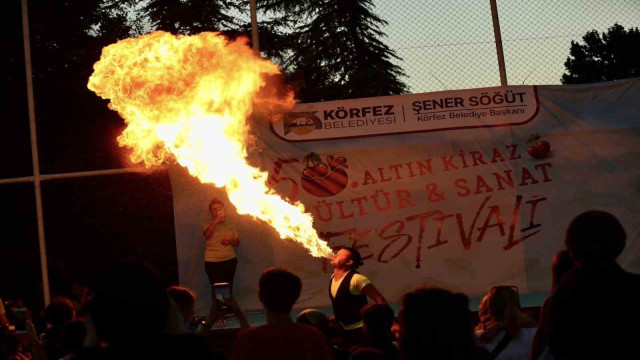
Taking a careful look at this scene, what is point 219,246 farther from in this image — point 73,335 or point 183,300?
point 73,335

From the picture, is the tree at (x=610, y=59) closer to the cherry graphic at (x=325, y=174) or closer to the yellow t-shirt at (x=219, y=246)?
the cherry graphic at (x=325, y=174)

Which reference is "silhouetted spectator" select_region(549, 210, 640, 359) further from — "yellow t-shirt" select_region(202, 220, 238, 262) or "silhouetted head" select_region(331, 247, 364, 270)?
"yellow t-shirt" select_region(202, 220, 238, 262)

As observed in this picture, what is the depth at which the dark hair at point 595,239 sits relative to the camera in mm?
3273

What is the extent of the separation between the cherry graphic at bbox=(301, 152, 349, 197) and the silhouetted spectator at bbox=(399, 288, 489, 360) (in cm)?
679

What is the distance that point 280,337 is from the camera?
148 inches

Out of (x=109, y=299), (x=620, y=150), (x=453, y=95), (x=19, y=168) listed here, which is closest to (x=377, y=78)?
(x=453, y=95)

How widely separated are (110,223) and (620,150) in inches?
332

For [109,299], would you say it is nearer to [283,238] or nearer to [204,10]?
[283,238]

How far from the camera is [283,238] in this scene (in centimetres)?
948

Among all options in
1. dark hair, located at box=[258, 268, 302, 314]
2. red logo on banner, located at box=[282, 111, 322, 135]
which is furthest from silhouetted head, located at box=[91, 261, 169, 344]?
red logo on banner, located at box=[282, 111, 322, 135]

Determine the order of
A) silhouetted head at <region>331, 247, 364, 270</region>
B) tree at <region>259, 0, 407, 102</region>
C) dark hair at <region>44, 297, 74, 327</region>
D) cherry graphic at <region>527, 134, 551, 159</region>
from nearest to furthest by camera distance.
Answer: dark hair at <region>44, 297, 74, 327</region>, silhouetted head at <region>331, 247, 364, 270</region>, cherry graphic at <region>527, 134, 551, 159</region>, tree at <region>259, 0, 407, 102</region>

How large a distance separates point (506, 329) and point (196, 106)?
5474 millimetres

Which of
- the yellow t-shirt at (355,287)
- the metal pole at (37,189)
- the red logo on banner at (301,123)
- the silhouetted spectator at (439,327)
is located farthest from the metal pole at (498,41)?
the silhouetted spectator at (439,327)

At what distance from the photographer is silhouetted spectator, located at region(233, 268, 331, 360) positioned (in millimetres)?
3691
